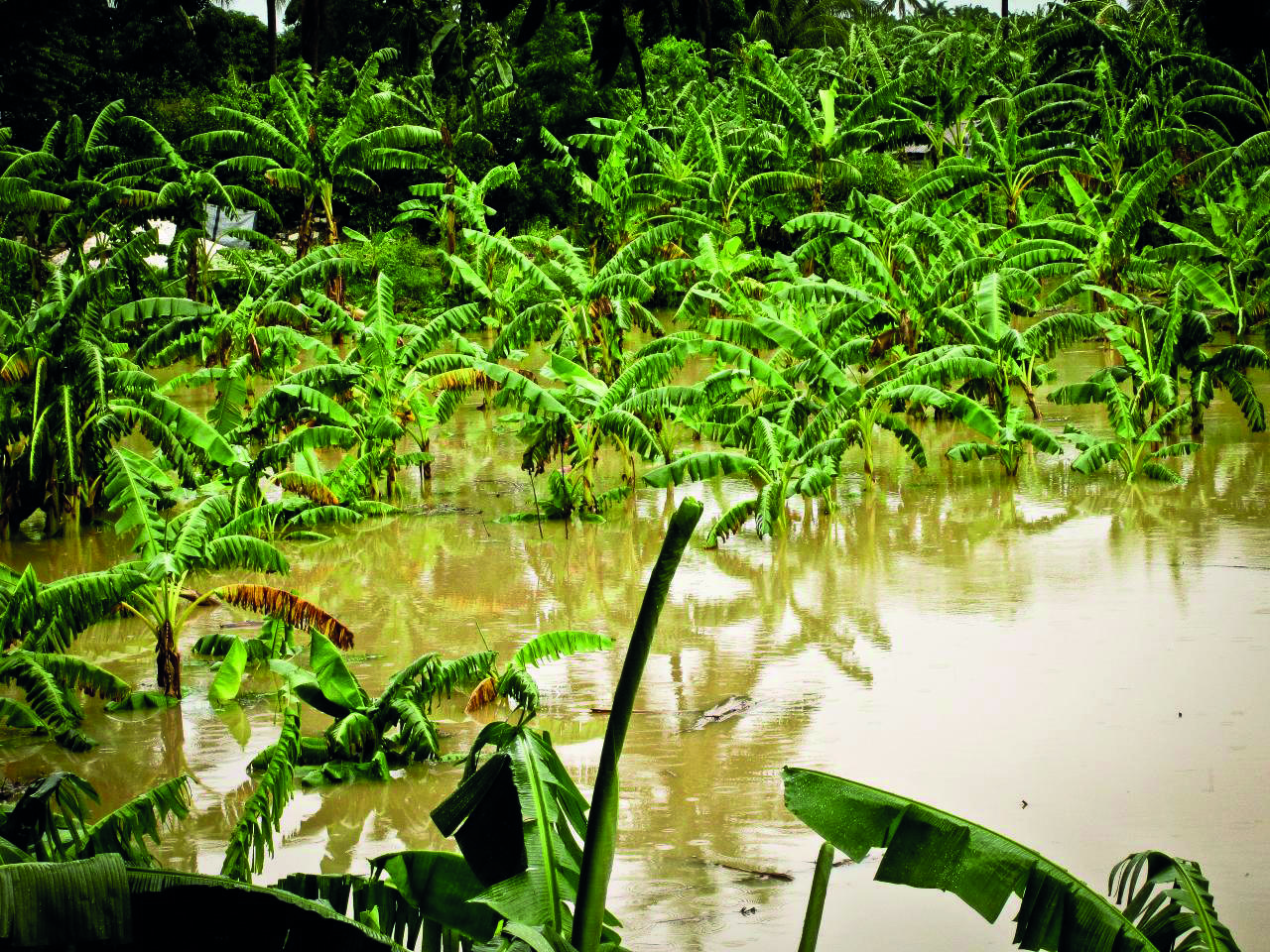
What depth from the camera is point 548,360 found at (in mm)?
13359

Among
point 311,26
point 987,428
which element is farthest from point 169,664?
point 311,26

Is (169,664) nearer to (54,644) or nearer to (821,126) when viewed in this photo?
(54,644)

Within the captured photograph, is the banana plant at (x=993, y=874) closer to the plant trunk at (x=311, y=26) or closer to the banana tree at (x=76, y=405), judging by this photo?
the banana tree at (x=76, y=405)

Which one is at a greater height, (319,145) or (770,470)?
(319,145)

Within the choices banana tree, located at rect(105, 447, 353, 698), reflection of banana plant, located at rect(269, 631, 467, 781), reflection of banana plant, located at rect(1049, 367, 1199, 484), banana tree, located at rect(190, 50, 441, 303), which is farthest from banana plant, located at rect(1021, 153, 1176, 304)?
reflection of banana plant, located at rect(269, 631, 467, 781)

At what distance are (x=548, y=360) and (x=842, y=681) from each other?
7.06 meters

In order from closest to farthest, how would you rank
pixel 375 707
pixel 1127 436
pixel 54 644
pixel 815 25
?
pixel 375 707 → pixel 54 644 → pixel 1127 436 → pixel 815 25

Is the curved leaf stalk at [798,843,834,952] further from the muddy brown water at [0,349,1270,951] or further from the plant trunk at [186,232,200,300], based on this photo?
the plant trunk at [186,232,200,300]

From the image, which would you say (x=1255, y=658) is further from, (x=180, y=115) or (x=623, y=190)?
(x=180, y=115)

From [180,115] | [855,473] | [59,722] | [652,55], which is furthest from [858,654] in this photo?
[180,115]

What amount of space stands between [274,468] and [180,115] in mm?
21743

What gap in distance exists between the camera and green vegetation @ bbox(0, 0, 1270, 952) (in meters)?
3.26

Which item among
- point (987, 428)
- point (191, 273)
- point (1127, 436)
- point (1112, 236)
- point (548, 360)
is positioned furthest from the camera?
point (191, 273)

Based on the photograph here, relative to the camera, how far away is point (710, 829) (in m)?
5.21
